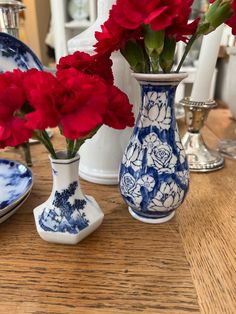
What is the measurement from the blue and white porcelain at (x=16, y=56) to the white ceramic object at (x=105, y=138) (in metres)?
0.10

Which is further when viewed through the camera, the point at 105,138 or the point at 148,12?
the point at 105,138

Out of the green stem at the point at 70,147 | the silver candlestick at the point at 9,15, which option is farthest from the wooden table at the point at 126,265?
the silver candlestick at the point at 9,15

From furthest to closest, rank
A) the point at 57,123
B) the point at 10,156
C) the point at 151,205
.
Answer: the point at 10,156
the point at 151,205
the point at 57,123

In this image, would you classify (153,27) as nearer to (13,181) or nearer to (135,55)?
(135,55)

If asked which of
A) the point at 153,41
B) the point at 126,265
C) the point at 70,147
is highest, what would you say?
the point at 153,41

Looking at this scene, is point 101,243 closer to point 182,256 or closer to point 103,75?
point 182,256

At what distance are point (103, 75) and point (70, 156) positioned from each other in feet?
0.33

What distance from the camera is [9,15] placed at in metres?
0.55

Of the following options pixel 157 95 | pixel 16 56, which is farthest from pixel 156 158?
pixel 16 56

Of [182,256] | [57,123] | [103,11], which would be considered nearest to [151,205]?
[182,256]

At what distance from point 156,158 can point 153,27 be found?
15 cm

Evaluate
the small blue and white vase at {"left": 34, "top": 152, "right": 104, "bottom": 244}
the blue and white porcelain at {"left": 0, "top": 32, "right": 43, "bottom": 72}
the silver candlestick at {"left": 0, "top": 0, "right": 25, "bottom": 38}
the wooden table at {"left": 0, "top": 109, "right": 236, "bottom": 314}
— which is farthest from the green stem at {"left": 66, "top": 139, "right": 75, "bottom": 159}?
the silver candlestick at {"left": 0, "top": 0, "right": 25, "bottom": 38}

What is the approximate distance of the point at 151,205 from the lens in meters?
0.35

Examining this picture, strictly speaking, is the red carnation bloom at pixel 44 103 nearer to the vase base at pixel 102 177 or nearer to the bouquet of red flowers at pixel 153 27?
the bouquet of red flowers at pixel 153 27
